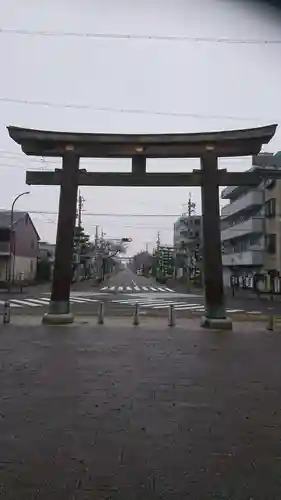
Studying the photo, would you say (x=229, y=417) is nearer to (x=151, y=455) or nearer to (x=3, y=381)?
A: (x=151, y=455)

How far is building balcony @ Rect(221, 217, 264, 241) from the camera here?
4747 centimetres

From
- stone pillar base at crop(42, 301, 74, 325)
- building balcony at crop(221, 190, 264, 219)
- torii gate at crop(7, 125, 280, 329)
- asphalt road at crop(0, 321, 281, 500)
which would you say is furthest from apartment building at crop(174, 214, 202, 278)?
asphalt road at crop(0, 321, 281, 500)

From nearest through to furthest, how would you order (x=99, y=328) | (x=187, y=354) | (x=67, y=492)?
(x=67, y=492)
(x=187, y=354)
(x=99, y=328)

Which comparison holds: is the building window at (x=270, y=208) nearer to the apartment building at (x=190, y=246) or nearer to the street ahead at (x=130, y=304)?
the apartment building at (x=190, y=246)

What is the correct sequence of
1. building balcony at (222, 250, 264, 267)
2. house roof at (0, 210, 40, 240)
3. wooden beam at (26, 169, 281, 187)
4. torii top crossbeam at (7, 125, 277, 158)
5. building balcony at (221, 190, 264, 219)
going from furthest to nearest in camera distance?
house roof at (0, 210, 40, 240) < building balcony at (221, 190, 264, 219) < building balcony at (222, 250, 264, 267) < wooden beam at (26, 169, 281, 187) < torii top crossbeam at (7, 125, 277, 158)

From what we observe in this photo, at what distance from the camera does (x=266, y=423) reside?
590cm

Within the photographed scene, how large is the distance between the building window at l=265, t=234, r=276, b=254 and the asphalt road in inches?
1396

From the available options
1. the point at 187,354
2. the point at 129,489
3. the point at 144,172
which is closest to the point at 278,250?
the point at 144,172

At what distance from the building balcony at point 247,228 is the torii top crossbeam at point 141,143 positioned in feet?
105

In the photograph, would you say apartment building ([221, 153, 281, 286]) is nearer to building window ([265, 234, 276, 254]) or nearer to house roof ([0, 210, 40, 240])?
building window ([265, 234, 276, 254])

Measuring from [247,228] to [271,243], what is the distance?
14.4 ft

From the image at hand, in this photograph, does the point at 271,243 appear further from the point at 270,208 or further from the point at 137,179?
the point at 137,179

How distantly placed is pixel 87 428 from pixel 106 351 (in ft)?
18.8

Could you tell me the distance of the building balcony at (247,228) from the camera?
47.5m
